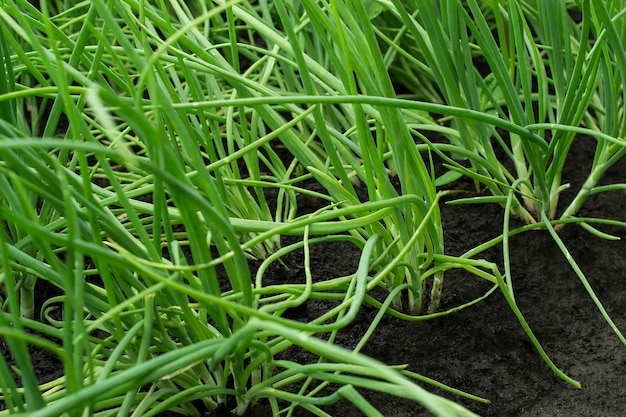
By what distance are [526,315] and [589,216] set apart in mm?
222

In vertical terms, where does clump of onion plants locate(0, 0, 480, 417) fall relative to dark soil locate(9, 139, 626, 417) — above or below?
above

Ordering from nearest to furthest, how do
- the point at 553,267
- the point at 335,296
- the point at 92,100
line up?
1. the point at 92,100
2. the point at 335,296
3. the point at 553,267

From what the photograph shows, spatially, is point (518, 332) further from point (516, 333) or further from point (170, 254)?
point (170, 254)

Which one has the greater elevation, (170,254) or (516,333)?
(170,254)

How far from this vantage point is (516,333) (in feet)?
2.74

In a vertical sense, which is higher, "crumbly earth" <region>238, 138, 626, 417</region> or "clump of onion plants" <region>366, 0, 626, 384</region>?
"clump of onion plants" <region>366, 0, 626, 384</region>

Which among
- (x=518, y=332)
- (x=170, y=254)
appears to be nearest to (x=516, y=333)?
(x=518, y=332)

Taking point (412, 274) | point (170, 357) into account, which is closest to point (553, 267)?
point (412, 274)

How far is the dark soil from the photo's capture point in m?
0.77

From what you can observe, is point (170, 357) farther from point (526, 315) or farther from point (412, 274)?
point (526, 315)

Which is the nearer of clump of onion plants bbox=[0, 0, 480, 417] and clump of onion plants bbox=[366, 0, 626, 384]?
clump of onion plants bbox=[0, 0, 480, 417]

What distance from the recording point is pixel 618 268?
3.05 ft

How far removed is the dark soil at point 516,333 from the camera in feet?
2.52

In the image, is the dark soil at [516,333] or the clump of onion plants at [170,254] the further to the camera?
the dark soil at [516,333]
